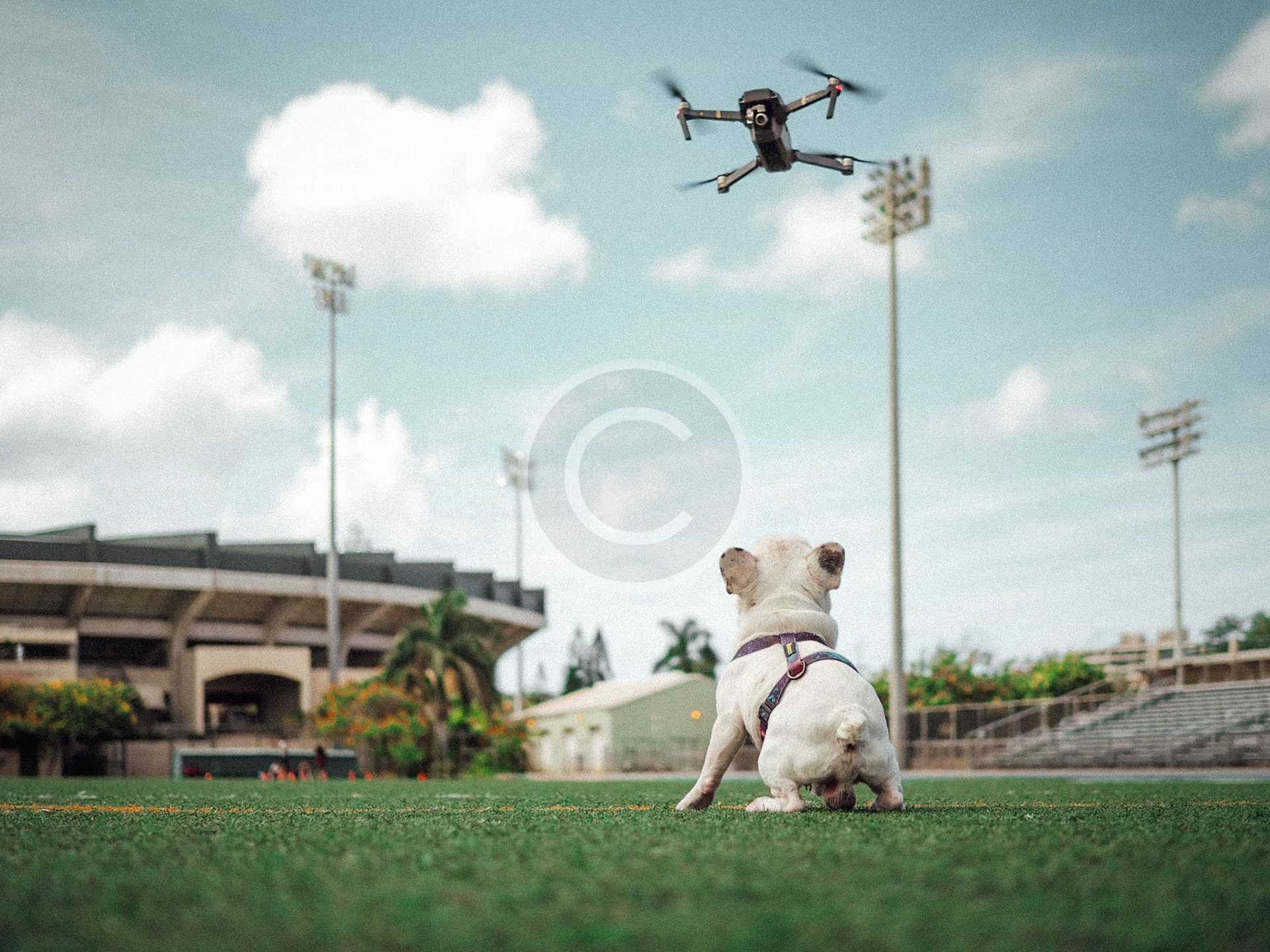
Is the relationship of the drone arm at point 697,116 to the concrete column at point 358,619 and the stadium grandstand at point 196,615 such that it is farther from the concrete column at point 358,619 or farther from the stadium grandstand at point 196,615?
the concrete column at point 358,619

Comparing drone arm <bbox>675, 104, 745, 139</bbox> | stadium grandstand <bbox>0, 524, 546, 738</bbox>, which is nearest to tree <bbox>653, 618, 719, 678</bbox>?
stadium grandstand <bbox>0, 524, 546, 738</bbox>

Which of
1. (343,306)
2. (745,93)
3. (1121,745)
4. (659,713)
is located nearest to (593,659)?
(659,713)

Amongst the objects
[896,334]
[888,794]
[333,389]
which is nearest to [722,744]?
[888,794]

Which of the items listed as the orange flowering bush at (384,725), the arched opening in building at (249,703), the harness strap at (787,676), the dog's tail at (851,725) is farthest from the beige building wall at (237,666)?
the dog's tail at (851,725)

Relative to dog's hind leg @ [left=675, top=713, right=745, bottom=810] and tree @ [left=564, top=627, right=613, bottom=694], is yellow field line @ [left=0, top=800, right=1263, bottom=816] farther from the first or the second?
tree @ [left=564, top=627, right=613, bottom=694]

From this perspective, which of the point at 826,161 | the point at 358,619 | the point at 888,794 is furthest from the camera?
the point at 358,619

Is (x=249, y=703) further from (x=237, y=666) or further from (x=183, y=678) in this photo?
(x=183, y=678)
